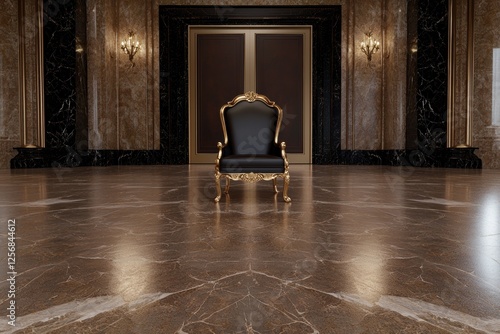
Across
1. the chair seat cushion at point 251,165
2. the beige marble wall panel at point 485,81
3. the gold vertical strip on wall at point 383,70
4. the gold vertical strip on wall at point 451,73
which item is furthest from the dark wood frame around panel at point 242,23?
the chair seat cushion at point 251,165

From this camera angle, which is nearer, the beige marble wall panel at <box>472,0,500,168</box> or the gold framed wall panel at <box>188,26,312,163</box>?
the beige marble wall panel at <box>472,0,500,168</box>

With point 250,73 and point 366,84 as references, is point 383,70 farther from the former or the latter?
Answer: point 250,73

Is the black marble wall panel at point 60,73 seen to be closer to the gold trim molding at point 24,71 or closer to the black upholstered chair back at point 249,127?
the gold trim molding at point 24,71

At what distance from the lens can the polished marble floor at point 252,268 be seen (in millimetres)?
1253

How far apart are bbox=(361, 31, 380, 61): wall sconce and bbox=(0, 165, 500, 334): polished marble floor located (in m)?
7.13

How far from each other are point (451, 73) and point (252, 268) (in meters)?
7.97

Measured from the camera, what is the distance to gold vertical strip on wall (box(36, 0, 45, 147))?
28.0ft

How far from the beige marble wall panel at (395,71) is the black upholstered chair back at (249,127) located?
563cm

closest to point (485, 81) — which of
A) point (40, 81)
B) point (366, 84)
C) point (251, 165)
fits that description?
point (366, 84)

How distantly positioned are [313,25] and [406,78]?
2509 mm

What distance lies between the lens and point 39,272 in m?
1.68

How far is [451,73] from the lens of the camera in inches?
328

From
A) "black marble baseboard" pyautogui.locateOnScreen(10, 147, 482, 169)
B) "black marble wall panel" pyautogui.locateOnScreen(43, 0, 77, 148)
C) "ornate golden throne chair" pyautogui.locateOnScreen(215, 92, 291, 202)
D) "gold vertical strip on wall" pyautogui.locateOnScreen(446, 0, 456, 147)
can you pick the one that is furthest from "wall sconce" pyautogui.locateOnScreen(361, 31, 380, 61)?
"black marble wall panel" pyautogui.locateOnScreen(43, 0, 77, 148)

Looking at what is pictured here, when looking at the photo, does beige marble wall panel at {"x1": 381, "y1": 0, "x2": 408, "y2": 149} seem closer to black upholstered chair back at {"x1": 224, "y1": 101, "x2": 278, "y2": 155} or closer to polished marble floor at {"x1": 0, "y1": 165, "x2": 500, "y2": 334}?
black upholstered chair back at {"x1": 224, "y1": 101, "x2": 278, "y2": 155}
